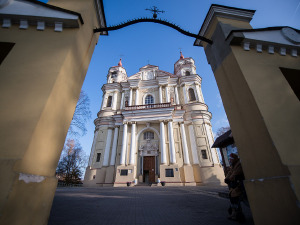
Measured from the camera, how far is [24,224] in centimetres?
142

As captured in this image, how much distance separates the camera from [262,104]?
2.07 meters

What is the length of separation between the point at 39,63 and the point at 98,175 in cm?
1817

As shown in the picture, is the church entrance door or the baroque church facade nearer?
the baroque church facade

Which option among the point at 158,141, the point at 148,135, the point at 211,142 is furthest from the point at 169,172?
the point at 211,142

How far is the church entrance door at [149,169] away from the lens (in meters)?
16.5

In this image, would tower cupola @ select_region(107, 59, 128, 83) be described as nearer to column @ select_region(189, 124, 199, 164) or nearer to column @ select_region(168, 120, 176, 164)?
column @ select_region(168, 120, 176, 164)

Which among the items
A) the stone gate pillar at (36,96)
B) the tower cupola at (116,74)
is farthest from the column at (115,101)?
the stone gate pillar at (36,96)

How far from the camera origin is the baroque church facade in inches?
626

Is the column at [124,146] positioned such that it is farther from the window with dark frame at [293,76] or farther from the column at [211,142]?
the window with dark frame at [293,76]

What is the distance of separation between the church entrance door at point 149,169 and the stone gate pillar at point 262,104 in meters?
16.0

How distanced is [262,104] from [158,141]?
662 inches

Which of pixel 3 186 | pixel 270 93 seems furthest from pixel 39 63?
pixel 270 93

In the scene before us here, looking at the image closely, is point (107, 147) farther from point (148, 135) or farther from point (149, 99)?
point (149, 99)

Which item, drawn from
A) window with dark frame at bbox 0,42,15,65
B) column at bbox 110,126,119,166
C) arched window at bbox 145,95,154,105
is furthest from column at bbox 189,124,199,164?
window with dark frame at bbox 0,42,15,65
